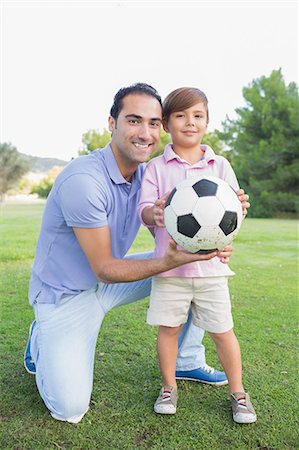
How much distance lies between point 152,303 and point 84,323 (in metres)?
0.41

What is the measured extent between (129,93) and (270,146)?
21917 mm

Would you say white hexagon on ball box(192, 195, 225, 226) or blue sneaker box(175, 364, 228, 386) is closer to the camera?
white hexagon on ball box(192, 195, 225, 226)

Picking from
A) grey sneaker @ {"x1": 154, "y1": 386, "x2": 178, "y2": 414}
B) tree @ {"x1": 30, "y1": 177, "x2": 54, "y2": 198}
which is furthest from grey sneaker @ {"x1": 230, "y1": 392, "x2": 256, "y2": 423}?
tree @ {"x1": 30, "y1": 177, "x2": 54, "y2": 198}

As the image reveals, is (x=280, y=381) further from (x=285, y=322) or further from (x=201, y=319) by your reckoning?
(x=285, y=322)

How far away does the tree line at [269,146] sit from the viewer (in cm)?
2309

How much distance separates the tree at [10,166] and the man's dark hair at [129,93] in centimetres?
4890

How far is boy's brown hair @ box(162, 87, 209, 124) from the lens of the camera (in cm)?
255

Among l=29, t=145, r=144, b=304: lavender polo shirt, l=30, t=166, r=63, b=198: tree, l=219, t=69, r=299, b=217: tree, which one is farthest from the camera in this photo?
l=30, t=166, r=63, b=198: tree

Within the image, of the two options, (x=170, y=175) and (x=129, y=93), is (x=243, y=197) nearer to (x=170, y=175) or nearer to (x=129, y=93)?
(x=170, y=175)

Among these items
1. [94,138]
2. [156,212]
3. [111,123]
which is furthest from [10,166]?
[156,212]

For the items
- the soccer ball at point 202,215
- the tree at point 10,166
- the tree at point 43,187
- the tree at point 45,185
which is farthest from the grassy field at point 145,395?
the tree at point 10,166

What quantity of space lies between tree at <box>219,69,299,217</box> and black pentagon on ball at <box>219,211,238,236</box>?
21748mm

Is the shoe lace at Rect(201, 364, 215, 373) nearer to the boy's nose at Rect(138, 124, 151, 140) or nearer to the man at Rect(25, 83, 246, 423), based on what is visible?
the man at Rect(25, 83, 246, 423)

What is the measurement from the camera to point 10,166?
164 ft
